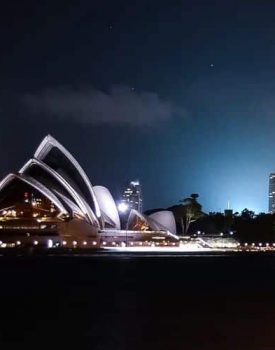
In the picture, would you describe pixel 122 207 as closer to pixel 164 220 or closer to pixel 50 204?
pixel 164 220

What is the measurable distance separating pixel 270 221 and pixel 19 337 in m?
150

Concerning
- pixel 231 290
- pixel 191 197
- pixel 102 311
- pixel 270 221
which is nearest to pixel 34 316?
pixel 102 311

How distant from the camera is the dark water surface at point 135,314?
587 inches

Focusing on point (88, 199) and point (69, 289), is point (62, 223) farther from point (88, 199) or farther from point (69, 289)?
point (69, 289)

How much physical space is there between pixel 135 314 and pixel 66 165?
89637 millimetres

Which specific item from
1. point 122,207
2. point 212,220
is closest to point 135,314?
point 122,207

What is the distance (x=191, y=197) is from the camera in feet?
620

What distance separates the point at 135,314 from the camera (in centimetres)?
1952

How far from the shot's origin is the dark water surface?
14.9 metres

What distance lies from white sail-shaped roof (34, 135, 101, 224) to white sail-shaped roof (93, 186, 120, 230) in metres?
8.19

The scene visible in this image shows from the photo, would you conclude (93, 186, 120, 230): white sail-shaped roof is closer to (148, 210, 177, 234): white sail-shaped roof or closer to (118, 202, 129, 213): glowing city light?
(118, 202, 129, 213): glowing city light

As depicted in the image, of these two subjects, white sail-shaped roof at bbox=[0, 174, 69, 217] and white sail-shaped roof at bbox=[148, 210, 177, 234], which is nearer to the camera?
white sail-shaped roof at bbox=[0, 174, 69, 217]

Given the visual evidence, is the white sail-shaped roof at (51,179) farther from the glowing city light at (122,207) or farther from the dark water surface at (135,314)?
the dark water surface at (135,314)

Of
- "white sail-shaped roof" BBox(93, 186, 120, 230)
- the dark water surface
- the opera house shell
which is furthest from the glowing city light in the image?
the dark water surface
